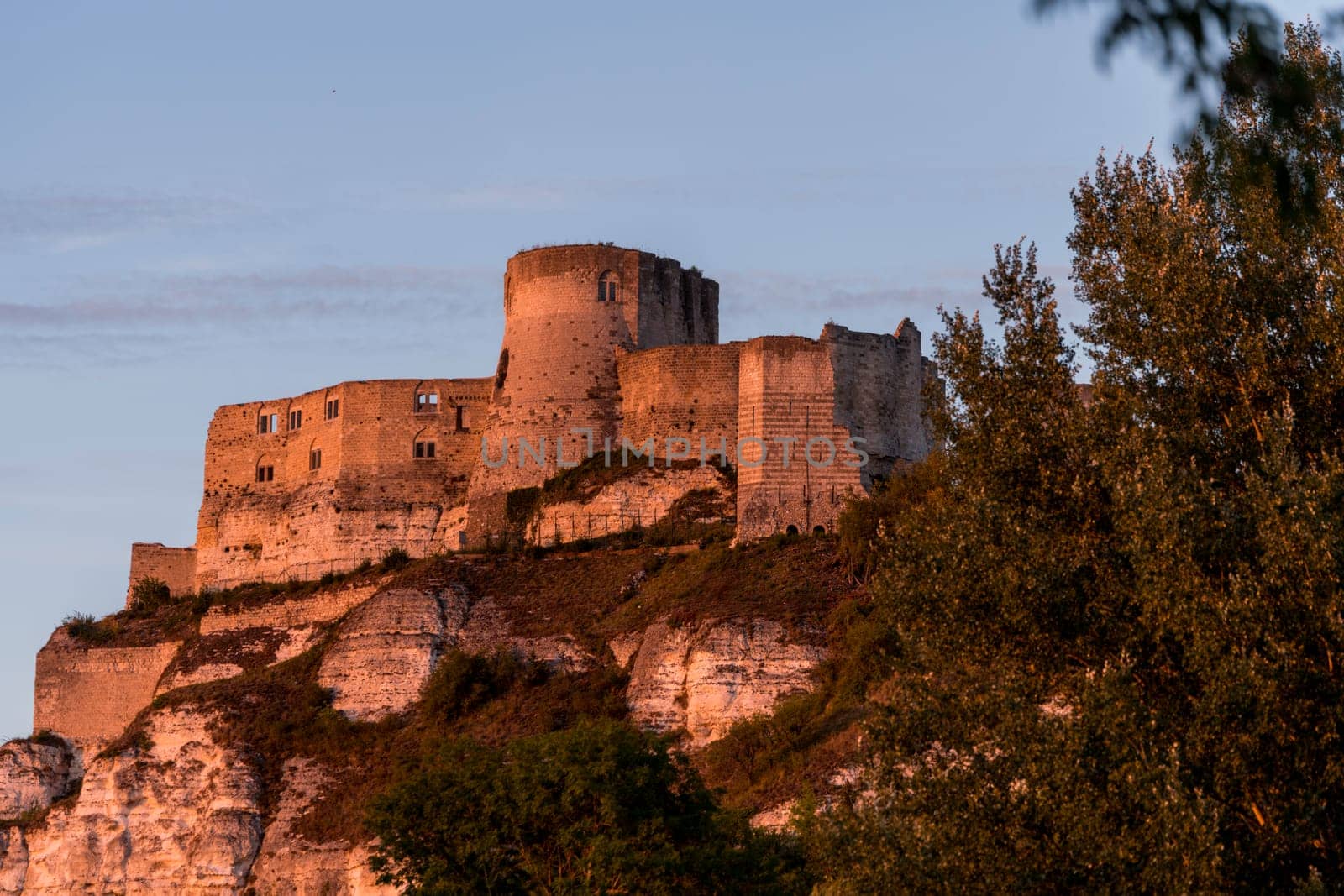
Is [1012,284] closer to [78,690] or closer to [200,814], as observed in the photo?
[200,814]

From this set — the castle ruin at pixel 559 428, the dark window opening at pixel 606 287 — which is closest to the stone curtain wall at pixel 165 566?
the castle ruin at pixel 559 428

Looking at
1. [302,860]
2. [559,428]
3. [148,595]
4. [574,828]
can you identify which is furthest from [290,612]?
[574,828]

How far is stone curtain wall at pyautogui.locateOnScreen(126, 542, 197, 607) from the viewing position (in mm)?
68250

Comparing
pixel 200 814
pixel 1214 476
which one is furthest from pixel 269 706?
pixel 1214 476

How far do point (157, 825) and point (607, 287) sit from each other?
20.5 meters

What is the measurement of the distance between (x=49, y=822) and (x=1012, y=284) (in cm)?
3629

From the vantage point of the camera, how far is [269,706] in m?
54.7

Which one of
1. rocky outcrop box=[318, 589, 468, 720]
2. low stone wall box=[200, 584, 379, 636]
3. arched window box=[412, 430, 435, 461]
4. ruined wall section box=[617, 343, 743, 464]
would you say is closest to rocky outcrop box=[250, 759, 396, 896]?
rocky outcrop box=[318, 589, 468, 720]

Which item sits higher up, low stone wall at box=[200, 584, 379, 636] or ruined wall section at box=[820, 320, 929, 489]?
ruined wall section at box=[820, 320, 929, 489]

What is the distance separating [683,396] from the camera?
191 ft

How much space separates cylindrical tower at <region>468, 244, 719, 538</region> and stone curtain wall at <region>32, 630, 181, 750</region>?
11.7 m

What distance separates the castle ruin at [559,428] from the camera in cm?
5469

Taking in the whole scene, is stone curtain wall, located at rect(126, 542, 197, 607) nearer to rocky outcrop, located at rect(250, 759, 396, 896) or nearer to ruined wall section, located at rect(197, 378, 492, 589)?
ruined wall section, located at rect(197, 378, 492, 589)

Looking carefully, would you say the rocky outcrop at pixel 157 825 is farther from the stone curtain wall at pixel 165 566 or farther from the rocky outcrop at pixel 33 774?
the stone curtain wall at pixel 165 566
